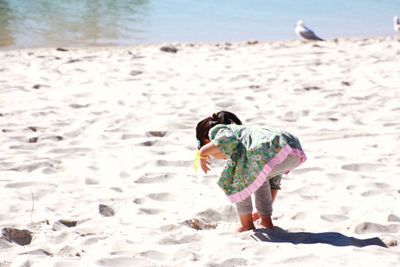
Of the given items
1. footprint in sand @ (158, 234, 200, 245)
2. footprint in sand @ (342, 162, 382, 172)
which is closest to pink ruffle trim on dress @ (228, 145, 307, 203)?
footprint in sand @ (158, 234, 200, 245)

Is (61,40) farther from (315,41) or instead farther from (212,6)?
(212,6)

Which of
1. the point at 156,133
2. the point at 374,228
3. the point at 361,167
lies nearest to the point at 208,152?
the point at 374,228

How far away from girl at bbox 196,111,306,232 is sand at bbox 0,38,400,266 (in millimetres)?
160

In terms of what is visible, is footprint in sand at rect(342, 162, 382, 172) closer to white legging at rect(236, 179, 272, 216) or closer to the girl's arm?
white legging at rect(236, 179, 272, 216)

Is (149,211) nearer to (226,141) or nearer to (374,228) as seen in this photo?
(226,141)

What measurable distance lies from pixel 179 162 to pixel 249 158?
5.27ft

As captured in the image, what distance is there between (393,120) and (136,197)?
2.88 meters

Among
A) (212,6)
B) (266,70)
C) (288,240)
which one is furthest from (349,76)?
(212,6)

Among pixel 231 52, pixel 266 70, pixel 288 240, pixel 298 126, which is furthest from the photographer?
pixel 231 52

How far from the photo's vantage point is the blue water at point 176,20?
1328cm

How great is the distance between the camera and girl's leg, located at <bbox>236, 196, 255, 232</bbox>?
350 cm

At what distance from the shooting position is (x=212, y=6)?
19.0m

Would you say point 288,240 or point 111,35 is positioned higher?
point 288,240

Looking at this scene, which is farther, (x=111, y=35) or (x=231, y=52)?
(x=111, y=35)
